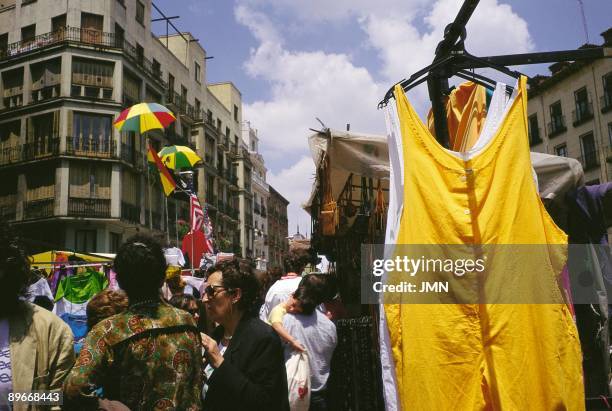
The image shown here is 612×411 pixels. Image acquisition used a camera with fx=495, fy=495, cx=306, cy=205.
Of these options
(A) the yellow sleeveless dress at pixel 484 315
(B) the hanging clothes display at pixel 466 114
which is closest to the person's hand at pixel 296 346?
(A) the yellow sleeveless dress at pixel 484 315

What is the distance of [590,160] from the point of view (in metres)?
29.2

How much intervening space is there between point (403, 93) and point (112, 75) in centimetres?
2832

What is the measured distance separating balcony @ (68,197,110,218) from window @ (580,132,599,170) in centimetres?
2723

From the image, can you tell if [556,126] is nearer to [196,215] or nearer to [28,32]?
[196,215]

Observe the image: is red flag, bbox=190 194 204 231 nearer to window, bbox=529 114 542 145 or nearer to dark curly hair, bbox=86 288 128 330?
dark curly hair, bbox=86 288 128 330

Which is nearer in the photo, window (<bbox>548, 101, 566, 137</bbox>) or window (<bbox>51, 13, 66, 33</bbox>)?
window (<bbox>51, 13, 66, 33</bbox>)

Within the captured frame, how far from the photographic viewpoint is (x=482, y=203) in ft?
8.31

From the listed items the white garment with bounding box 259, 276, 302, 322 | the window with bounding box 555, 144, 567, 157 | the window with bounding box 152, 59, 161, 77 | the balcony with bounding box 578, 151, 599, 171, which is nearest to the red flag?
the white garment with bounding box 259, 276, 302, 322

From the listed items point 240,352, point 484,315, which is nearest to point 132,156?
point 240,352

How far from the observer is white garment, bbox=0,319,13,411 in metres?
2.06

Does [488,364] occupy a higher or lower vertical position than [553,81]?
lower

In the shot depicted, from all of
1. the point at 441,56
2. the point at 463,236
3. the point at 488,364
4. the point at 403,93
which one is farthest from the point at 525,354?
the point at 441,56

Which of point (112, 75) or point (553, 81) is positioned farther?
point (553, 81)

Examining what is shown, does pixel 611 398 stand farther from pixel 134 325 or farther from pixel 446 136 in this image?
pixel 134 325
